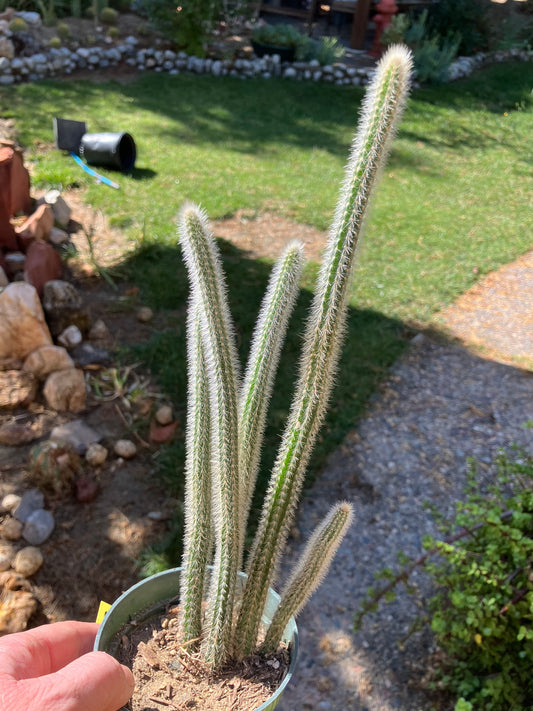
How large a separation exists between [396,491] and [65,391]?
1.81m

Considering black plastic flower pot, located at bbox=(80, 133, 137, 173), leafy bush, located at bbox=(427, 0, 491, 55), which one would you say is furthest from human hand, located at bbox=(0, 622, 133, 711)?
leafy bush, located at bbox=(427, 0, 491, 55)

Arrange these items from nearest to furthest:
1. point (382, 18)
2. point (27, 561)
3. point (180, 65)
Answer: point (27, 561) → point (180, 65) → point (382, 18)

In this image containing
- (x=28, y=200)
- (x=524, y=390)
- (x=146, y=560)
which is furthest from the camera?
(x=28, y=200)

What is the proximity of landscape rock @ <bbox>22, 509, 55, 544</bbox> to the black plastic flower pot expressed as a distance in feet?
13.4

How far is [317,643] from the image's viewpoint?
8.42 feet

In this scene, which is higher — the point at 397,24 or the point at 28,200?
the point at 397,24

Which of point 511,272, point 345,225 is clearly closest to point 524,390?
point 511,272

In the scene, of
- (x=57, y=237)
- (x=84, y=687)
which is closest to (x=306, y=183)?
(x=57, y=237)

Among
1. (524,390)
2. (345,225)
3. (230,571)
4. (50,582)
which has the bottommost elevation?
(50,582)

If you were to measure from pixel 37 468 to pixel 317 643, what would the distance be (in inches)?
58.5

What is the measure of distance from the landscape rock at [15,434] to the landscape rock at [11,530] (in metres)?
0.48

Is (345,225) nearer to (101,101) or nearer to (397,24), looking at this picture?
(101,101)

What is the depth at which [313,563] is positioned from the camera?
1.41 m

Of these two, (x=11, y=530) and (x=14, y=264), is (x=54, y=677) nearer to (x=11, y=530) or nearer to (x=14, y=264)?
(x=11, y=530)
